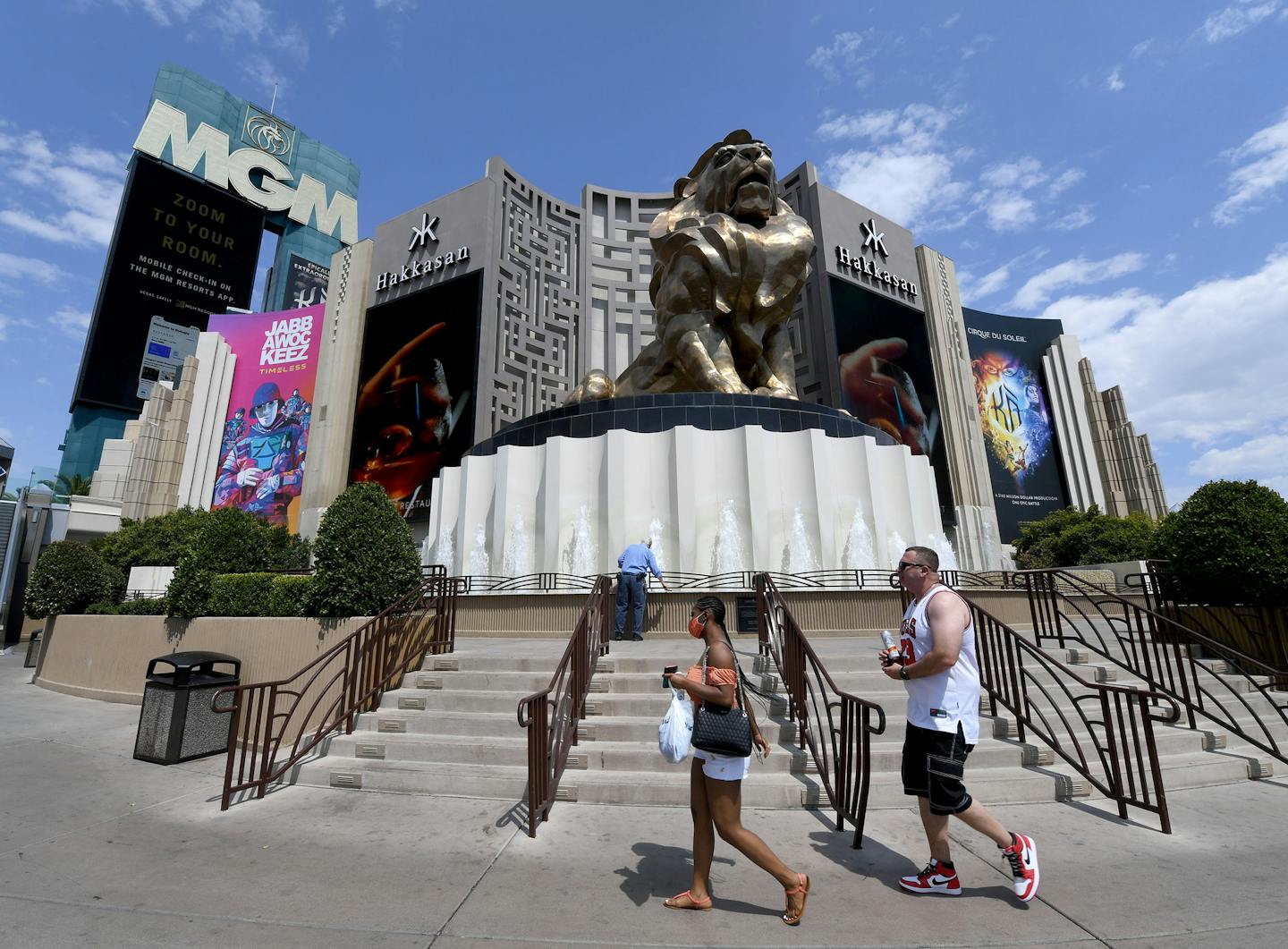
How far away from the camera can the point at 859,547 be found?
13.1 meters

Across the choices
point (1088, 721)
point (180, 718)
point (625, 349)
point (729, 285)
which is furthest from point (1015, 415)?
point (180, 718)

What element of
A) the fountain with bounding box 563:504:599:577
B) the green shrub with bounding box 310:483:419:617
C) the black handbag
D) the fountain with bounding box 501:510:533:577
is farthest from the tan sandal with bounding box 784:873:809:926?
the fountain with bounding box 501:510:533:577

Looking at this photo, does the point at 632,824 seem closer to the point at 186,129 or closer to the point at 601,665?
the point at 601,665

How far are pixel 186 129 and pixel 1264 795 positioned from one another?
3300 inches

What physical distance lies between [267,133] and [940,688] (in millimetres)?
88227

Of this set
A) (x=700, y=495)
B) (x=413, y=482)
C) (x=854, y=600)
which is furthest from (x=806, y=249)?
(x=413, y=482)

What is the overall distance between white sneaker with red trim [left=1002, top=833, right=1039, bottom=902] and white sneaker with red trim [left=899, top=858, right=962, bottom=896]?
257 mm

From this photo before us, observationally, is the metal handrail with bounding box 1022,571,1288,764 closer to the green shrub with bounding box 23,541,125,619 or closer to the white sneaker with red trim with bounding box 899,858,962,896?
the white sneaker with red trim with bounding box 899,858,962,896

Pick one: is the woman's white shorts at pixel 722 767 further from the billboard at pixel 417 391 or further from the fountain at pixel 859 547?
the billboard at pixel 417 391

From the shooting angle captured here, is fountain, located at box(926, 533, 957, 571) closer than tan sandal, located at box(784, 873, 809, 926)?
No

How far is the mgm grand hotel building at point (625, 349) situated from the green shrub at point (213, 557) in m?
25.3

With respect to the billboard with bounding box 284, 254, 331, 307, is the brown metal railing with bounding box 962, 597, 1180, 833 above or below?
below

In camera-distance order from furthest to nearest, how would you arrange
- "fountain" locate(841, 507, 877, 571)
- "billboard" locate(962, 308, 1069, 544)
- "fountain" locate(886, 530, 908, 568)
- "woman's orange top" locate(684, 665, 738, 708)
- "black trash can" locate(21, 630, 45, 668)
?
"billboard" locate(962, 308, 1069, 544), "black trash can" locate(21, 630, 45, 668), "fountain" locate(886, 530, 908, 568), "fountain" locate(841, 507, 877, 571), "woman's orange top" locate(684, 665, 738, 708)

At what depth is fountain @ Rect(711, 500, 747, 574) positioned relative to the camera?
12578 mm
